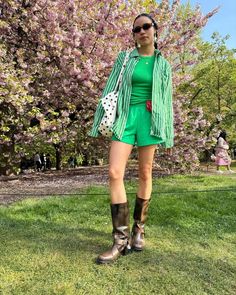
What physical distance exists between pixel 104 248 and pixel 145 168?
0.83 metres

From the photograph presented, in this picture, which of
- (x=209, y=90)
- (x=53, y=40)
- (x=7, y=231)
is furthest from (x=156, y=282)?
(x=209, y=90)

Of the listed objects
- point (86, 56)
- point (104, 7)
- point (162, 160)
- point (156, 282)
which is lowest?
point (156, 282)

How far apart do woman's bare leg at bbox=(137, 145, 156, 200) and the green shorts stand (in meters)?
0.08

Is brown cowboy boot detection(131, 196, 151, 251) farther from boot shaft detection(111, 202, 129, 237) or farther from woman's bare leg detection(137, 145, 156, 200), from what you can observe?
boot shaft detection(111, 202, 129, 237)

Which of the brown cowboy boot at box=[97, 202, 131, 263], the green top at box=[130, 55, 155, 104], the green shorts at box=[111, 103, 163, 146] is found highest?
the green top at box=[130, 55, 155, 104]

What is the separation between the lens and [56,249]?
324 cm

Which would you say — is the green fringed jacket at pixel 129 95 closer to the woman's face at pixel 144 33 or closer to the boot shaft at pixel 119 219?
the woman's face at pixel 144 33

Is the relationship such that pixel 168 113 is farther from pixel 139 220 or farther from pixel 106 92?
pixel 139 220

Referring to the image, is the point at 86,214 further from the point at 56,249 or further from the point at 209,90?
the point at 209,90

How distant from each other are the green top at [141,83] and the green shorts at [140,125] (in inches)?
2.5

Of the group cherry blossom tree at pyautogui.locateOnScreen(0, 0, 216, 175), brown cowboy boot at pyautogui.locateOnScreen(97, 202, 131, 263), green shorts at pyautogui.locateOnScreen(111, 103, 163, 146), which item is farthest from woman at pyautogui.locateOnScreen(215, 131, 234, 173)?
brown cowboy boot at pyautogui.locateOnScreen(97, 202, 131, 263)

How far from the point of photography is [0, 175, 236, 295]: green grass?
2547 millimetres

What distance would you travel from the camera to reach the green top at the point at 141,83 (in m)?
3.17

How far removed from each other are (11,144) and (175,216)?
20.3 ft
